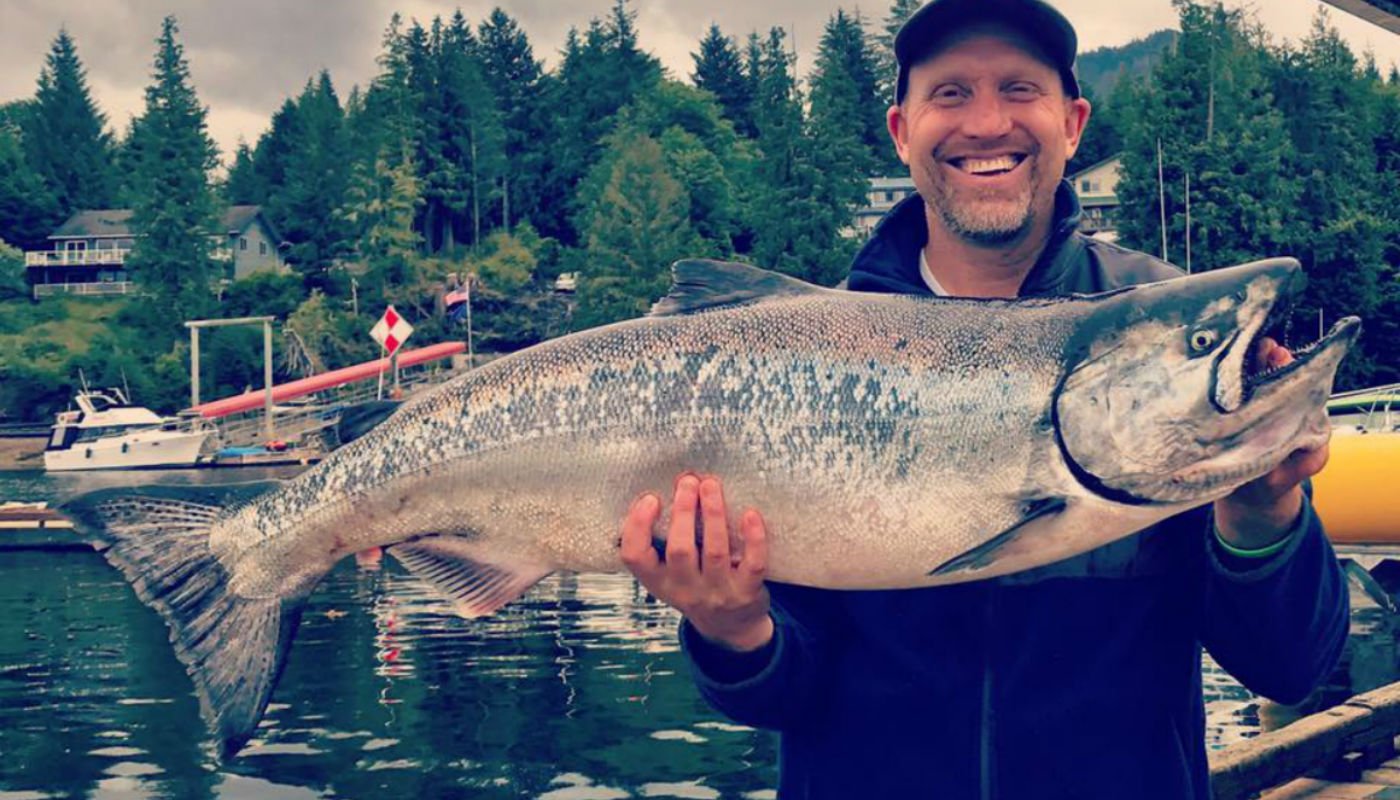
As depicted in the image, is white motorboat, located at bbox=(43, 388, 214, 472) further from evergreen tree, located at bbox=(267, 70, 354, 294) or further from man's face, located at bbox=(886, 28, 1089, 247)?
man's face, located at bbox=(886, 28, 1089, 247)

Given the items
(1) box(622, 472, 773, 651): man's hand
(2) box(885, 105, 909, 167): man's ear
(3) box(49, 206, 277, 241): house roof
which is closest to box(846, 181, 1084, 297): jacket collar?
(2) box(885, 105, 909, 167): man's ear

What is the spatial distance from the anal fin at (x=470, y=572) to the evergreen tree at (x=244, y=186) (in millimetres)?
111042

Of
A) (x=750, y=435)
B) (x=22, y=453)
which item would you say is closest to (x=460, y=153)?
(x=22, y=453)

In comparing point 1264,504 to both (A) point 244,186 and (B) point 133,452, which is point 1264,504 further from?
(A) point 244,186

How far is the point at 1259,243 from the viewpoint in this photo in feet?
191

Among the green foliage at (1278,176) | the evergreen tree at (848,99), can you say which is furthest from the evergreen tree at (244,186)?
the green foliage at (1278,176)

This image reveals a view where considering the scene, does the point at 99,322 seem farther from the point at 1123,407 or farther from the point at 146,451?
the point at 1123,407

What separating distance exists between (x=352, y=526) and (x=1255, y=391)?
1897mm

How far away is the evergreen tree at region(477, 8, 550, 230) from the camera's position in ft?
303

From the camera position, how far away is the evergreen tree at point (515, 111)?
303 feet

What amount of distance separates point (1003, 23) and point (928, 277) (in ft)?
1.93

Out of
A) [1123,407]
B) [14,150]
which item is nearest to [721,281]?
[1123,407]

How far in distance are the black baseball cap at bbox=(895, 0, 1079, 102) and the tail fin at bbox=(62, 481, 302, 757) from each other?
1810 millimetres

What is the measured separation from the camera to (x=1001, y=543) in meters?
2.89
